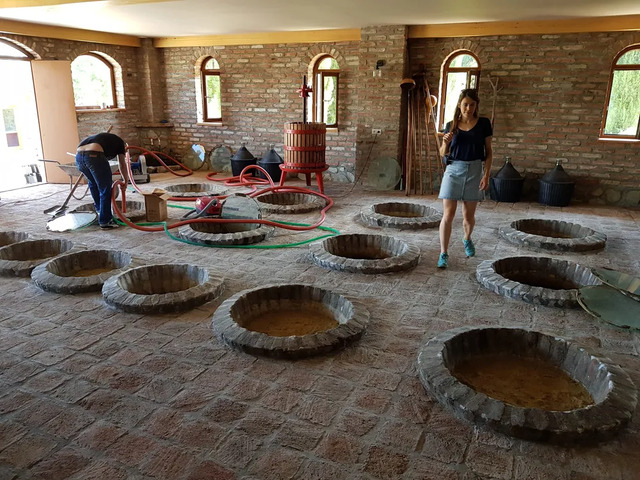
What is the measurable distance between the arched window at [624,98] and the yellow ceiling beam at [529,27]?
0.51 m

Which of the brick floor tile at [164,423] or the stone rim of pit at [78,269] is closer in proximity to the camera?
the brick floor tile at [164,423]

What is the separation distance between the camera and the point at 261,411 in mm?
2740

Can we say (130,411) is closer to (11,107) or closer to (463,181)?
(463,181)

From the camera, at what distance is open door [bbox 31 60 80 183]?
951 cm

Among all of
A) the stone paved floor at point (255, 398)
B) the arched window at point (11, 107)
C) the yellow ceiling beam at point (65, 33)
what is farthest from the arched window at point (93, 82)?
the stone paved floor at point (255, 398)

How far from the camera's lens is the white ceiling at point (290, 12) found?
6738 mm

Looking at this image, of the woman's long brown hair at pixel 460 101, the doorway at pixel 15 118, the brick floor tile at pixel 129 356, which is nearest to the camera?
the brick floor tile at pixel 129 356

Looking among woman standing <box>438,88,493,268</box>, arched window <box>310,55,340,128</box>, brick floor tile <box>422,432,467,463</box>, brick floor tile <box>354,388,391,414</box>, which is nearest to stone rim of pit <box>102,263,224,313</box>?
brick floor tile <box>354,388,391,414</box>

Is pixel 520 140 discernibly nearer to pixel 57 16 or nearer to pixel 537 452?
pixel 537 452

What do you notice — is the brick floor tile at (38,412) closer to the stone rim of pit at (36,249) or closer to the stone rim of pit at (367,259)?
the stone rim of pit at (36,249)

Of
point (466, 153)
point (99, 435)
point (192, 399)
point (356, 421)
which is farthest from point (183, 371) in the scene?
point (466, 153)

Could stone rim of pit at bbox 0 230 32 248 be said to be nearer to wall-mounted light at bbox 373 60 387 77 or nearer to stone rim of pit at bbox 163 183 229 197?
stone rim of pit at bbox 163 183 229 197

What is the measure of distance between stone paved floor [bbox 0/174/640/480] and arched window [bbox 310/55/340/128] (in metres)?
6.36

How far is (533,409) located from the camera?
2.57 metres
